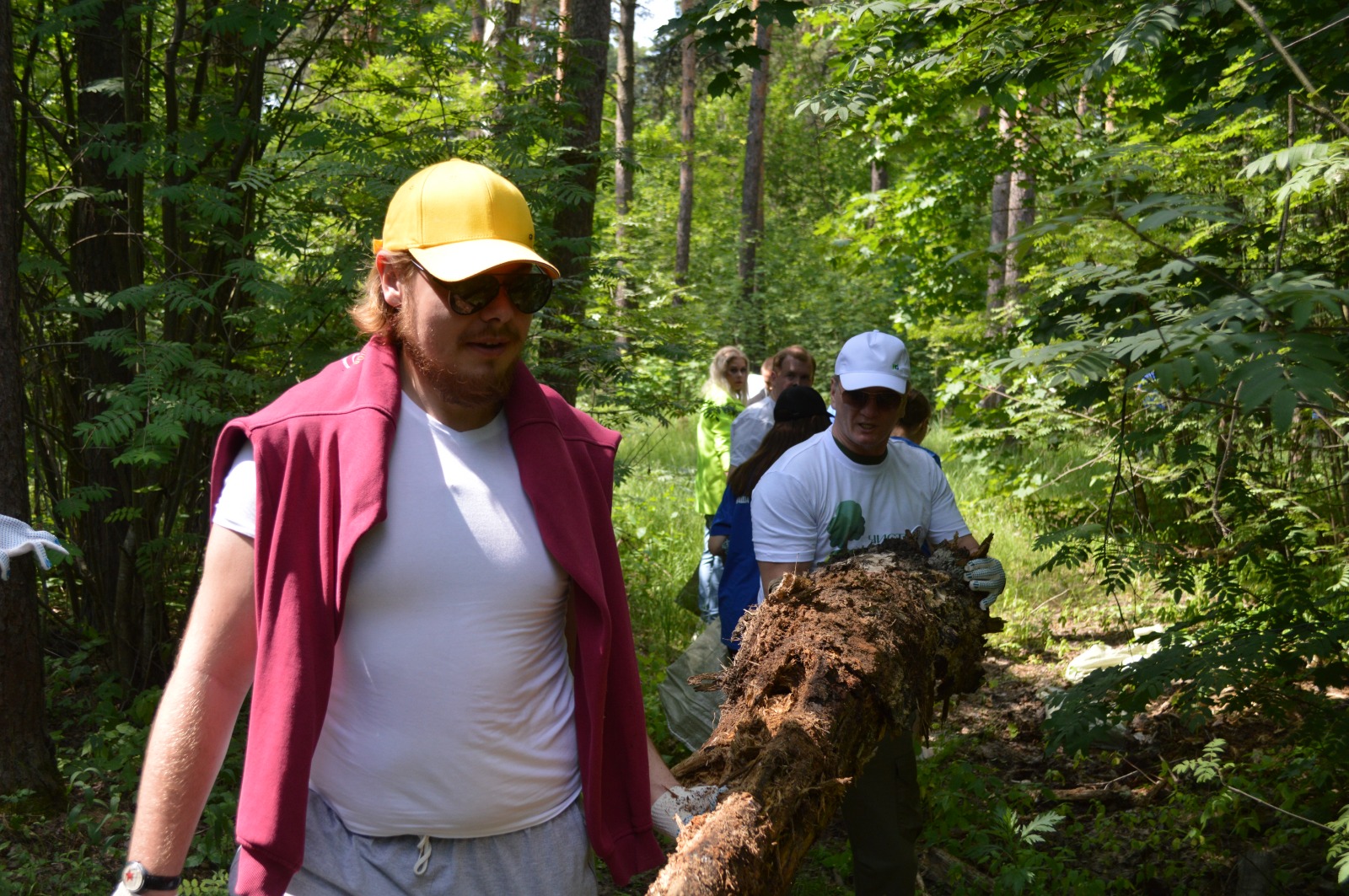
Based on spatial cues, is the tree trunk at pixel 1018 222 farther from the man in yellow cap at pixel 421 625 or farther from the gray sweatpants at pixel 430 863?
the gray sweatpants at pixel 430 863

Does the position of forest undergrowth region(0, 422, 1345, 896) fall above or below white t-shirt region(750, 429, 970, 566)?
below

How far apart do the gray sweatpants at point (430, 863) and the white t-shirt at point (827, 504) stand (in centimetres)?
184

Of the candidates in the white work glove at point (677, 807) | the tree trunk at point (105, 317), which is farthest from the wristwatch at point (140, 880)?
the tree trunk at point (105, 317)

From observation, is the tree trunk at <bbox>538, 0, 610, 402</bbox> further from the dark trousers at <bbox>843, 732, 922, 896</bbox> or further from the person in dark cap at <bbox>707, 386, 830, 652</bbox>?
the dark trousers at <bbox>843, 732, 922, 896</bbox>

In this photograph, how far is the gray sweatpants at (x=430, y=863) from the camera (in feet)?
6.25

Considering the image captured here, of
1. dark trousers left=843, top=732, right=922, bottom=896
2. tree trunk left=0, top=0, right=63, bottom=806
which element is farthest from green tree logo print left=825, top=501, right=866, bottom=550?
tree trunk left=0, top=0, right=63, bottom=806

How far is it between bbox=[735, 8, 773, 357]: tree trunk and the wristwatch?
892 inches

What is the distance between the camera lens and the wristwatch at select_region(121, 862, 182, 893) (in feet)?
5.65

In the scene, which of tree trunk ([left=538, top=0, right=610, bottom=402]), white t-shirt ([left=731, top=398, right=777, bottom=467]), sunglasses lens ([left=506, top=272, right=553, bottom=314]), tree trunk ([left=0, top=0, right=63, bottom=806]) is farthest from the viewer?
white t-shirt ([left=731, top=398, right=777, bottom=467])

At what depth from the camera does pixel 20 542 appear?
8.95 ft

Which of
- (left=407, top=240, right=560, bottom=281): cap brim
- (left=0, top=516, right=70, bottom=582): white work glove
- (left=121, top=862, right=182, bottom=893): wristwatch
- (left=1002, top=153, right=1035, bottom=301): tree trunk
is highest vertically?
(left=1002, top=153, right=1035, bottom=301): tree trunk

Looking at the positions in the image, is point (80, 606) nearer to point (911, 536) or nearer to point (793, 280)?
point (911, 536)

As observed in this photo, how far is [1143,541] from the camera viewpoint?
5.27 m

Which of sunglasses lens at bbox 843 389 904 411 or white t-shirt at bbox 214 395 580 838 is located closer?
white t-shirt at bbox 214 395 580 838
